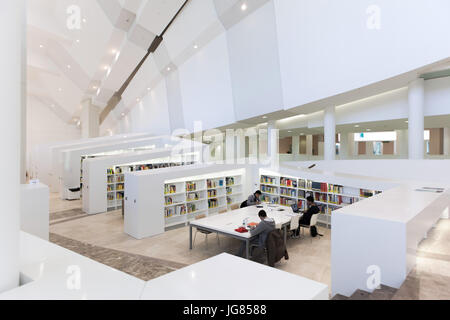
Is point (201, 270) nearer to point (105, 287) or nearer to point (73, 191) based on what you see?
point (105, 287)

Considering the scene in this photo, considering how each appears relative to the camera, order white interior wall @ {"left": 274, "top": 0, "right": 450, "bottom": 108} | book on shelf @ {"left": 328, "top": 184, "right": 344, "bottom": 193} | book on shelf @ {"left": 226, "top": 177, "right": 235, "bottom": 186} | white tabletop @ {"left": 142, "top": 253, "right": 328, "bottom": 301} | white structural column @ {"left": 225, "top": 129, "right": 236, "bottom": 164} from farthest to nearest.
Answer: white structural column @ {"left": 225, "top": 129, "right": 236, "bottom": 164} → book on shelf @ {"left": 226, "top": 177, "right": 235, "bottom": 186} → book on shelf @ {"left": 328, "top": 184, "right": 344, "bottom": 193} → white interior wall @ {"left": 274, "top": 0, "right": 450, "bottom": 108} → white tabletop @ {"left": 142, "top": 253, "right": 328, "bottom": 301}

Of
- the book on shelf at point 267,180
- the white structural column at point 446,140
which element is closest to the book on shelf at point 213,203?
the book on shelf at point 267,180

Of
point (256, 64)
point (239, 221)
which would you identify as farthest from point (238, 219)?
point (256, 64)

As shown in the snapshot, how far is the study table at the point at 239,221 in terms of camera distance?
5.09 metres

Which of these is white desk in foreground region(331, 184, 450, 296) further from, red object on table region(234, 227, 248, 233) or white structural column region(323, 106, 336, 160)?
white structural column region(323, 106, 336, 160)

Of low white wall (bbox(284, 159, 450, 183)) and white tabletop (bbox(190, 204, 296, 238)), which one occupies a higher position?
low white wall (bbox(284, 159, 450, 183))

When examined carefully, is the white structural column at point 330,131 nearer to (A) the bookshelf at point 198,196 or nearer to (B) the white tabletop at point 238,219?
(A) the bookshelf at point 198,196

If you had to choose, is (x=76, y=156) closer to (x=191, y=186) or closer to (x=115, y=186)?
(x=115, y=186)

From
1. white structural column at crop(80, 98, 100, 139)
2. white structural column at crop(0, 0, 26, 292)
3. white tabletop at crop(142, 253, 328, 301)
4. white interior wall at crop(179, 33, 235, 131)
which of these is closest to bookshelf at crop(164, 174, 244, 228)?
white interior wall at crop(179, 33, 235, 131)

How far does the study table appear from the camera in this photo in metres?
5.09

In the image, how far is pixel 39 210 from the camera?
5453mm

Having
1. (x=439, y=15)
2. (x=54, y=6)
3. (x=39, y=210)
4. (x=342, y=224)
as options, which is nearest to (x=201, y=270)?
(x=342, y=224)

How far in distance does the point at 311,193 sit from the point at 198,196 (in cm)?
335

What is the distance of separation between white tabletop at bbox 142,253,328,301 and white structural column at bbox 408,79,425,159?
25.0ft
